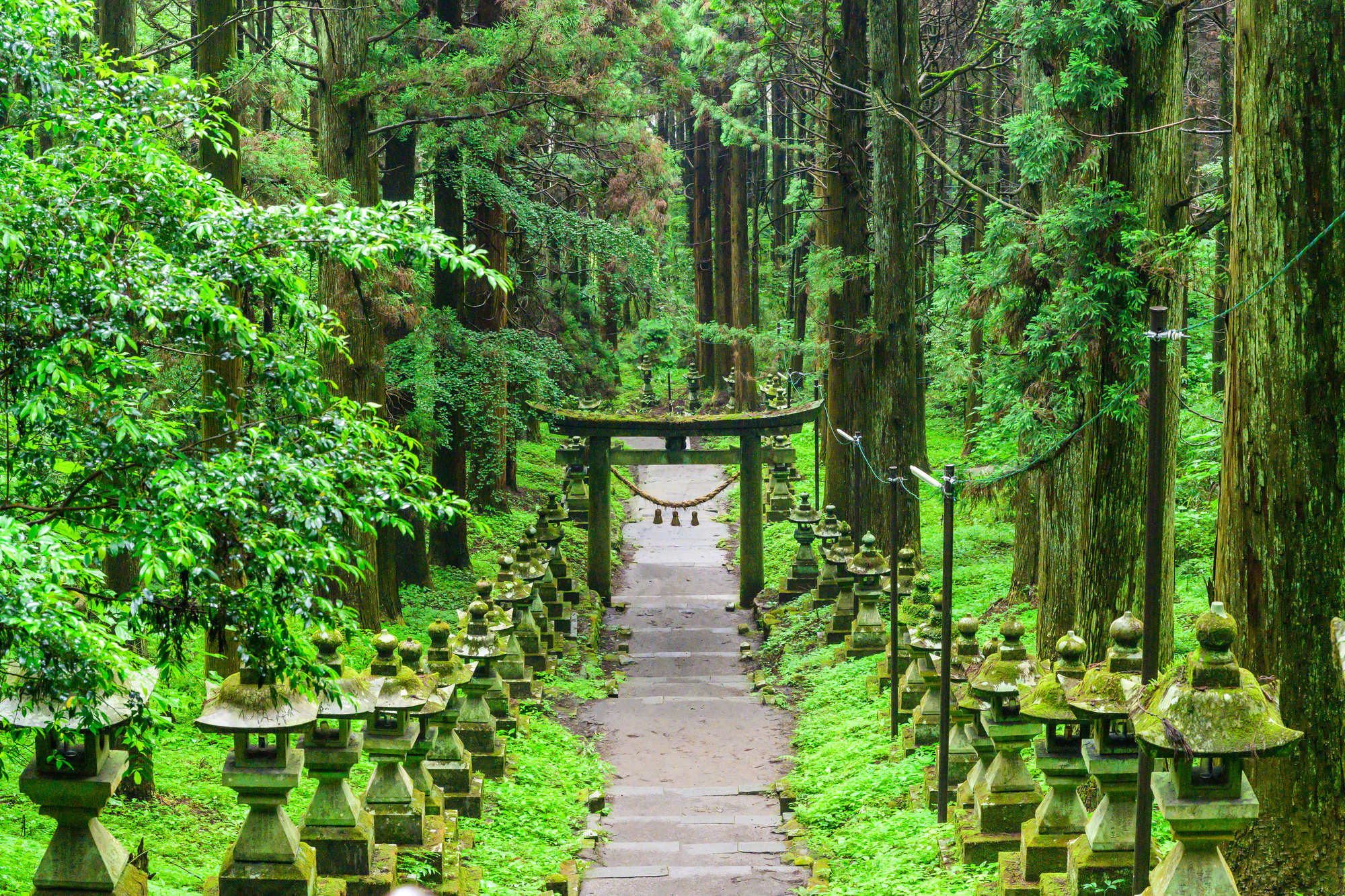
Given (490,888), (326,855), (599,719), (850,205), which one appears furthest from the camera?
(850,205)

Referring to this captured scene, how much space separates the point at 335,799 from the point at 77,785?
6.31ft

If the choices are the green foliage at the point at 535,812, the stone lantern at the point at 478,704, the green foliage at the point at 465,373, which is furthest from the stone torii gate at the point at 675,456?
the stone lantern at the point at 478,704

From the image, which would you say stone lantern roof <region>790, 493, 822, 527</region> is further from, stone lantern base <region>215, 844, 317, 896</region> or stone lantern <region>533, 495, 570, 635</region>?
stone lantern base <region>215, 844, 317, 896</region>

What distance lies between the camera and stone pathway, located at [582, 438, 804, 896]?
846 centimetres

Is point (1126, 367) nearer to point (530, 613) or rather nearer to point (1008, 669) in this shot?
point (1008, 669)

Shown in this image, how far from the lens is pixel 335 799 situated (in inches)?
259

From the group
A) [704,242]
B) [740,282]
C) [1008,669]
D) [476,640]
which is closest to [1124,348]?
[1008,669]

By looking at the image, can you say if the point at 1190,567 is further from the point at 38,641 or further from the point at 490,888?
the point at 38,641

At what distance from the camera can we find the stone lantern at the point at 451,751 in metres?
8.62

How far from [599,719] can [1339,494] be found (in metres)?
9.15

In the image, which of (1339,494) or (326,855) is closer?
(1339,494)

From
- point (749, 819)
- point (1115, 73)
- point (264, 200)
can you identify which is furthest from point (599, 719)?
point (1115, 73)

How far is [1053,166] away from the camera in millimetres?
9625

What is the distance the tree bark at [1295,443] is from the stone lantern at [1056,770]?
0.81 meters
